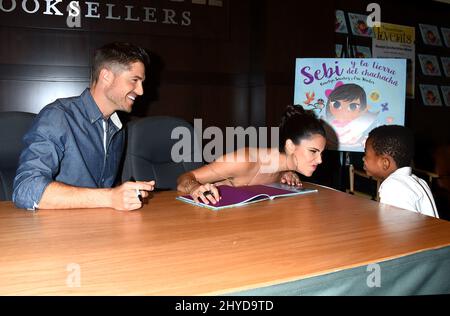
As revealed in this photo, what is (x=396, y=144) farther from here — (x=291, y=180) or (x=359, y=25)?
(x=359, y=25)

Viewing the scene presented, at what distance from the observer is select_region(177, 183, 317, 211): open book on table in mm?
1467

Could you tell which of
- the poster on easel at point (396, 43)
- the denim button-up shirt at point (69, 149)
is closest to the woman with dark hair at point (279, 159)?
the denim button-up shirt at point (69, 149)

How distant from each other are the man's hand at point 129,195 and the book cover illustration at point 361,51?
349 centimetres

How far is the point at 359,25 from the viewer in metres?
4.15

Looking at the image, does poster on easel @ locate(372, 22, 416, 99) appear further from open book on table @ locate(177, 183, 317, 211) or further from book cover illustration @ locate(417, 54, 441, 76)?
open book on table @ locate(177, 183, 317, 211)

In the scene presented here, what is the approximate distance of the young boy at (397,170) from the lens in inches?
62.5

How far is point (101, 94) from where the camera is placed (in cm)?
186

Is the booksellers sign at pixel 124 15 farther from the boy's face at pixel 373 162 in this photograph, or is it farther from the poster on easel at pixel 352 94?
the boy's face at pixel 373 162

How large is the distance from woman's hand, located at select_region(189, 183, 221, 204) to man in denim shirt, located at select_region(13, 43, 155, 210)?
21 cm

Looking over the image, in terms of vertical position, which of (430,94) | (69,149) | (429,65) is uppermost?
(429,65)

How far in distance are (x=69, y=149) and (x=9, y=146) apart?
12.9 inches

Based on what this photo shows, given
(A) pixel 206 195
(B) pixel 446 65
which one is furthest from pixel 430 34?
(A) pixel 206 195
